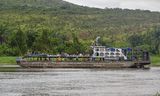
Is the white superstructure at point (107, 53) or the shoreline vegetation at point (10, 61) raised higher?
the white superstructure at point (107, 53)

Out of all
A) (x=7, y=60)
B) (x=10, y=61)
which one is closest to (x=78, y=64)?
(x=10, y=61)

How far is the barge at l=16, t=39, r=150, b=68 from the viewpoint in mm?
156875

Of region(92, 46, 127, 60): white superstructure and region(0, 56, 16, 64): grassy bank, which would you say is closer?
region(92, 46, 127, 60): white superstructure

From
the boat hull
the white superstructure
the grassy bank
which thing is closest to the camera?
the boat hull

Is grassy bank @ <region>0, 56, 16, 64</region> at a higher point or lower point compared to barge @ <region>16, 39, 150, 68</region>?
lower

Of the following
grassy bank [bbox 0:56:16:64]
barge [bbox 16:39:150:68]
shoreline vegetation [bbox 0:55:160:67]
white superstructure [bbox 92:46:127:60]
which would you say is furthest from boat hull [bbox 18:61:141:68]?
grassy bank [bbox 0:56:16:64]

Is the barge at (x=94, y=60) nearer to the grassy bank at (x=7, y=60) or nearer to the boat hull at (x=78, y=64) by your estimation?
the boat hull at (x=78, y=64)

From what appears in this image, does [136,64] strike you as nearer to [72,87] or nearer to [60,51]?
[60,51]

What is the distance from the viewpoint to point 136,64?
15875cm

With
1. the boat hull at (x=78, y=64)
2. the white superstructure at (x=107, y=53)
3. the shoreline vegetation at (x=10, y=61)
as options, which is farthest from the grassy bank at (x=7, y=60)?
the white superstructure at (x=107, y=53)

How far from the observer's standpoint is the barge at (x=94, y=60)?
156875mm

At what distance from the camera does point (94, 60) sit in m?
161

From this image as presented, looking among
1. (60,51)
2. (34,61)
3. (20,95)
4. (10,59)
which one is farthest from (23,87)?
(60,51)

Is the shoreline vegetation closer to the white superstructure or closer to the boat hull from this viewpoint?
the boat hull
